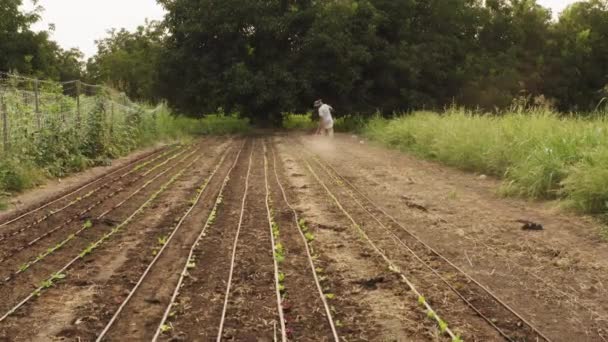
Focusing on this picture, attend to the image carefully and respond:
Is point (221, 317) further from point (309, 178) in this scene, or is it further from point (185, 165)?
point (185, 165)

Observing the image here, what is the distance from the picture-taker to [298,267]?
533 centimetres

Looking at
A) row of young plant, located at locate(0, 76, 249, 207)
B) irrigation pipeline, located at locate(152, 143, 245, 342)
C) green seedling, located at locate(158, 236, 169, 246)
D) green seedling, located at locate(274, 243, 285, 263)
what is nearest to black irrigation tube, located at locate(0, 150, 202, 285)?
green seedling, located at locate(158, 236, 169, 246)

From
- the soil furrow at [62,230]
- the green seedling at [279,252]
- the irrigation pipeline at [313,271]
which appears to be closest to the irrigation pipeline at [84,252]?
the soil furrow at [62,230]

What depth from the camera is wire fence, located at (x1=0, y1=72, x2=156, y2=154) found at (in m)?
10.0

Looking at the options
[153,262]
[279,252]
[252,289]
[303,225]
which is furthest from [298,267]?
[303,225]

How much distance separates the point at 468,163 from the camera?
12.1 metres

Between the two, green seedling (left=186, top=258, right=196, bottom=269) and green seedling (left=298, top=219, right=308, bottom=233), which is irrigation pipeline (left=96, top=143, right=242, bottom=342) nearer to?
green seedling (left=186, top=258, right=196, bottom=269)

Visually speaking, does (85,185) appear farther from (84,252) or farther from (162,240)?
(84,252)

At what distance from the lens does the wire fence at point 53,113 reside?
10039 mm

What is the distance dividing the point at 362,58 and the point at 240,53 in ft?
18.9

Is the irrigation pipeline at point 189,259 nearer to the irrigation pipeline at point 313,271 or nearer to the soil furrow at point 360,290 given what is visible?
the irrigation pipeline at point 313,271

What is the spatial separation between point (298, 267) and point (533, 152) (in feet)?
17.9

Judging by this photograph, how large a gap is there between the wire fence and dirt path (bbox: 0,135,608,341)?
79.6 inches

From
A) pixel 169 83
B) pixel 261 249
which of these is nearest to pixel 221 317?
pixel 261 249
